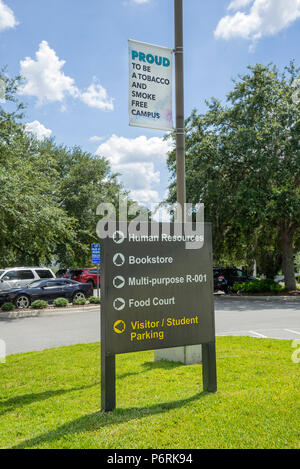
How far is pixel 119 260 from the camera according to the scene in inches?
183

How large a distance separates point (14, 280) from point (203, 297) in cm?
1695

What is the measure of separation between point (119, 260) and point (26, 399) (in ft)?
7.15

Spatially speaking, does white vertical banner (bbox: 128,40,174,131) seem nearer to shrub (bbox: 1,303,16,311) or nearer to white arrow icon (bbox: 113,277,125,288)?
white arrow icon (bbox: 113,277,125,288)

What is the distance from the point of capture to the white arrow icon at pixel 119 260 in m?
4.62

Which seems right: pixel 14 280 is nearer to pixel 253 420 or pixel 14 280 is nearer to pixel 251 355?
pixel 251 355

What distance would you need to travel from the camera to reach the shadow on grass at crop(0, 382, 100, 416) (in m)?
4.81

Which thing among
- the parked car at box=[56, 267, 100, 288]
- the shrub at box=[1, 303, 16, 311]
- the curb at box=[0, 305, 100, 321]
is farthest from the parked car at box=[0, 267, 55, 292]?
the parked car at box=[56, 267, 100, 288]

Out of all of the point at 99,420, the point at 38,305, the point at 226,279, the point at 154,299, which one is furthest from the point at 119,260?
the point at 226,279

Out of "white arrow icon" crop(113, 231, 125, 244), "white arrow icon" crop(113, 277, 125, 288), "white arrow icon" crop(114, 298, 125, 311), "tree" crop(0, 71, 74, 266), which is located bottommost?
"white arrow icon" crop(114, 298, 125, 311)

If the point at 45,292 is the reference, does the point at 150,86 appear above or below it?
above

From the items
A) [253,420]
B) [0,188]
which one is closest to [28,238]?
[0,188]

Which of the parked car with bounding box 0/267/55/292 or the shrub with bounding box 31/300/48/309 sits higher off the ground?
the parked car with bounding box 0/267/55/292

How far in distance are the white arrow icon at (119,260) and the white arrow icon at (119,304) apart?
39cm

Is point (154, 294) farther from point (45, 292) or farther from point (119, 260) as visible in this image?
point (45, 292)
